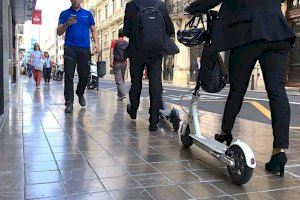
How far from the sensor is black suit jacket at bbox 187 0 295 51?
138 inches

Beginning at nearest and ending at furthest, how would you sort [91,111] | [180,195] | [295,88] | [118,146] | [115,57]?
1. [180,195]
2. [118,146]
3. [91,111]
4. [115,57]
5. [295,88]

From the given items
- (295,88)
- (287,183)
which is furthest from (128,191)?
(295,88)

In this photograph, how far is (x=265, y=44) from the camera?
3.58 metres

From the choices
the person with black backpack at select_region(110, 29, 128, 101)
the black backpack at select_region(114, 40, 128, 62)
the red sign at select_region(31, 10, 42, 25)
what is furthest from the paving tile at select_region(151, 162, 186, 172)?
the red sign at select_region(31, 10, 42, 25)

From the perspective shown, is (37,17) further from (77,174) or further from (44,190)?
(44,190)

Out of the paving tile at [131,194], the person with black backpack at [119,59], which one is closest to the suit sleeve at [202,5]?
the paving tile at [131,194]

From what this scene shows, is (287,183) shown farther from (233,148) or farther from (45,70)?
(45,70)

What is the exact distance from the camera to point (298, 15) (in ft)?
72.8

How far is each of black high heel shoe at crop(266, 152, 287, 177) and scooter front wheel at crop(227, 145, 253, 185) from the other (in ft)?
1.36

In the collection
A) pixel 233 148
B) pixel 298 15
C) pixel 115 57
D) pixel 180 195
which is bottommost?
pixel 180 195

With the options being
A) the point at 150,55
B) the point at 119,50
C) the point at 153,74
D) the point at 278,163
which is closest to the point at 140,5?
the point at 150,55

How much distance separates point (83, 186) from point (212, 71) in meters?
1.58

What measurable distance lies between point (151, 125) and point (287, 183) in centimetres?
261

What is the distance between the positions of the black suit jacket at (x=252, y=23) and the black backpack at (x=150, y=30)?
184 cm
